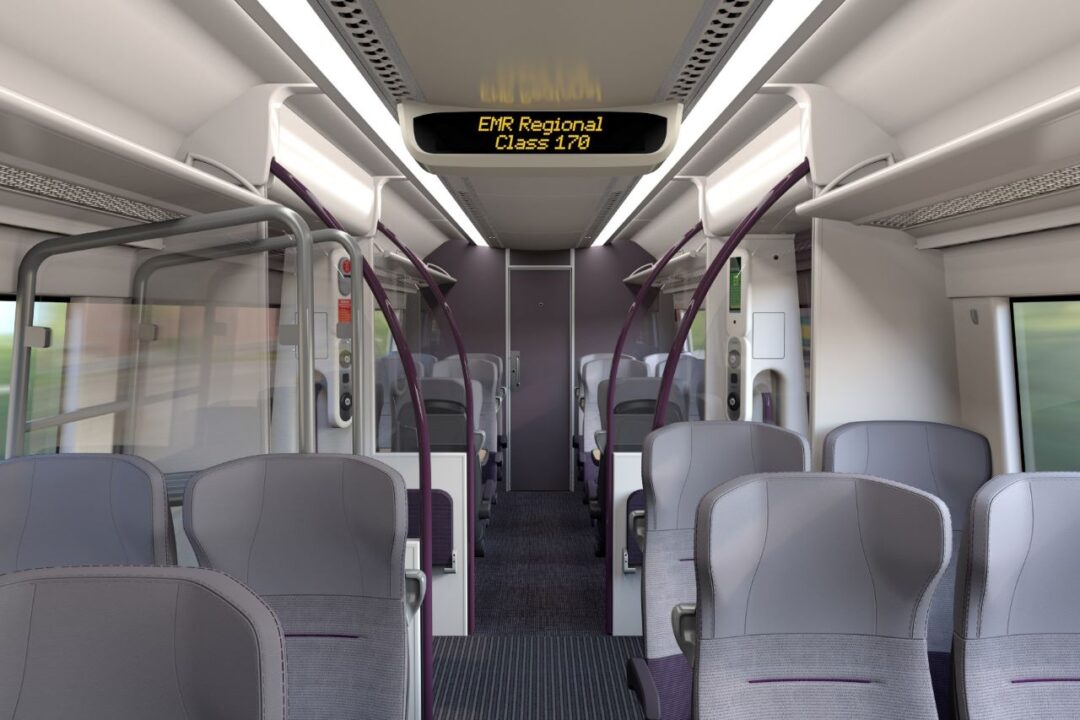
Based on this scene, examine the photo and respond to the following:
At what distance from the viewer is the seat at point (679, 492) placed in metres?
2.71

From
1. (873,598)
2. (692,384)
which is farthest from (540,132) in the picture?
(692,384)

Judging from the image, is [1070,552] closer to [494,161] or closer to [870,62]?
[870,62]

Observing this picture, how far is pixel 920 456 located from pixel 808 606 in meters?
1.43

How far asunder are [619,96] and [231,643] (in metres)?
1.93

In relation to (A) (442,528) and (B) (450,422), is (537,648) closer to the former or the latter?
(A) (442,528)

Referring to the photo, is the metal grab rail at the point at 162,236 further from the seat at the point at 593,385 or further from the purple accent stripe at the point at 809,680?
the seat at the point at 593,385

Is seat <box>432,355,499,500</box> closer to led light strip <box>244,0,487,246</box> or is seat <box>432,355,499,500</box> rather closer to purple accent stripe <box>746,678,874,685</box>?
led light strip <box>244,0,487,246</box>

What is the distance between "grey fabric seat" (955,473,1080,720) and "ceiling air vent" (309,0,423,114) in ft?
6.17

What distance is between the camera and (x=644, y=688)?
1.98 meters

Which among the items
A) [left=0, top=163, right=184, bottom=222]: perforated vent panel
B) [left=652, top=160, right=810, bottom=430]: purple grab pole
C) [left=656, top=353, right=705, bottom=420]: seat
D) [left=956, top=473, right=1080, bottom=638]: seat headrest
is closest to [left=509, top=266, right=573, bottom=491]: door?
[left=656, top=353, right=705, bottom=420]: seat

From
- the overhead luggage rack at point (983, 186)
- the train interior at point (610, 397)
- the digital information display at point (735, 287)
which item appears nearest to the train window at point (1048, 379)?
the train interior at point (610, 397)

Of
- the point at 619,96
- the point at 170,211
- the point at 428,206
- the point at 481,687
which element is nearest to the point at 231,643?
the point at 619,96

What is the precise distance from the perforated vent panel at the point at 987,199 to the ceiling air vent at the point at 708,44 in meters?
1.02

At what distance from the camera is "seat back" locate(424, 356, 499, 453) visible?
6383mm
